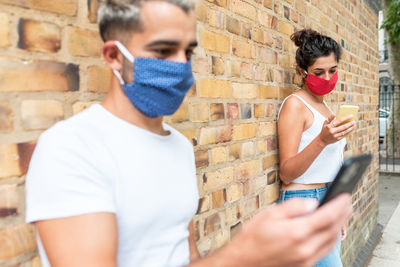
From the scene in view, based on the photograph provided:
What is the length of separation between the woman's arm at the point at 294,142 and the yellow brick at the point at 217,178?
0.49 m

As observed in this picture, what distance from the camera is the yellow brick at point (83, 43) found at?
1311 mm

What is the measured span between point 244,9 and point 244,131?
73 cm

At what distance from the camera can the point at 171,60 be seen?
1.15 m

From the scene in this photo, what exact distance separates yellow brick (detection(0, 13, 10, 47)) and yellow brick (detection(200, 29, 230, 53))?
1014mm

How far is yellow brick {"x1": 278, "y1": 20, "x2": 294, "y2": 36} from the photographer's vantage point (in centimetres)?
273

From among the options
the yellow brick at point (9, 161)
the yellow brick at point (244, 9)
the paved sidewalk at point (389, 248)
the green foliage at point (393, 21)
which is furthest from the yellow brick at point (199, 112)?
the green foliage at point (393, 21)

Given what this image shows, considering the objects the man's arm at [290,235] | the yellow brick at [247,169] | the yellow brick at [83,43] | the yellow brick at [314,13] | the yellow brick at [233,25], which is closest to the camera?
the man's arm at [290,235]

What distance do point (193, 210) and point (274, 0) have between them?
186 cm

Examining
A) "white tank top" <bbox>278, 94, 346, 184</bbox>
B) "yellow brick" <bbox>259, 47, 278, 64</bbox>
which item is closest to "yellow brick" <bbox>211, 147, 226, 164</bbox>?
"white tank top" <bbox>278, 94, 346, 184</bbox>

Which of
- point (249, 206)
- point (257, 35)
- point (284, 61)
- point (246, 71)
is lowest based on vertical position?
point (249, 206)

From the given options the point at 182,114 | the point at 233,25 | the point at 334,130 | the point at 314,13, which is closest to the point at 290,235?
the point at 182,114

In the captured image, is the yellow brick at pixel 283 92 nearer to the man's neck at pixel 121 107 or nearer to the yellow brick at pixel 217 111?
the yellow brick at pixel 217 111

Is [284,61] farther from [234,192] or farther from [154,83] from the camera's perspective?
[154,83]

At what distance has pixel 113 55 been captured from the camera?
1.16m
